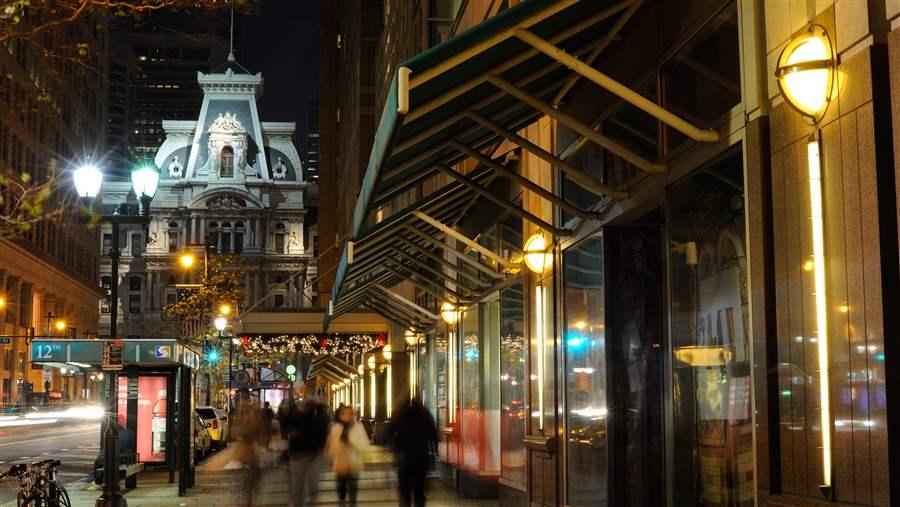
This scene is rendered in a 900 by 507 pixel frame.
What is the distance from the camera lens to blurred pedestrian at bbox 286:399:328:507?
1474 centimetres

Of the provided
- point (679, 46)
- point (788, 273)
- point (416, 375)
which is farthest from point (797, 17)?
point (416, 375)

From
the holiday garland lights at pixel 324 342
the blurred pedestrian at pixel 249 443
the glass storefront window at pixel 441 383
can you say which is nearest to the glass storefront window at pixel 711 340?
the blurred pedestrian at pixel 249 443

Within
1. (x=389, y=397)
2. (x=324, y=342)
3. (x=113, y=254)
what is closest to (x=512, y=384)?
(x=113, y=254)

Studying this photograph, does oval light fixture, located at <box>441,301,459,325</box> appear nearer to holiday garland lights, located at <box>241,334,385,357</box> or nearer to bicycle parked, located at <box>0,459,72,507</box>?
bicycle parked, located at <box>0,459,72,507</box>

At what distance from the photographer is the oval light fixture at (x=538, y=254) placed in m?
13.0

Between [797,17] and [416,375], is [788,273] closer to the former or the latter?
[797,17]

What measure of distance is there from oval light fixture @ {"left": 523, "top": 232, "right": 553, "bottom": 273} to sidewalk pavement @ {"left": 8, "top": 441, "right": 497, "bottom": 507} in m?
5.01

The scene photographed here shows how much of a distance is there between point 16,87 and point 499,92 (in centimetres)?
6119

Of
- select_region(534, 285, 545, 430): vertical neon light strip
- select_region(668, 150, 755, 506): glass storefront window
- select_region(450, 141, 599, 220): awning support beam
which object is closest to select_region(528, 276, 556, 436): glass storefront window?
select_region(534, 285, 545, 430): vertical neon light strip

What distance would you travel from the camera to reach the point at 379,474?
26.3m

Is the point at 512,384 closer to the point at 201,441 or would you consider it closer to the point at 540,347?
the point at 540,347

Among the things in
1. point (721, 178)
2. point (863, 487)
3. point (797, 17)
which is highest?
point (797, 17)

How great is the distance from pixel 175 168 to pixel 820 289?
12941 cm

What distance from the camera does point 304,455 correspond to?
591 inches
